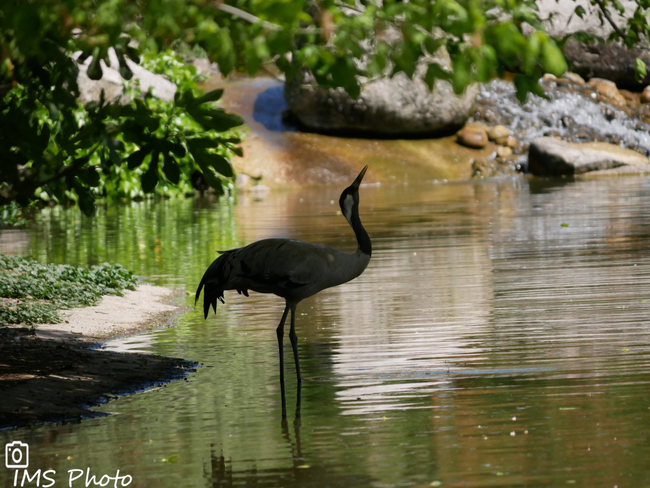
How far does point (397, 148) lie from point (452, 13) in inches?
1291

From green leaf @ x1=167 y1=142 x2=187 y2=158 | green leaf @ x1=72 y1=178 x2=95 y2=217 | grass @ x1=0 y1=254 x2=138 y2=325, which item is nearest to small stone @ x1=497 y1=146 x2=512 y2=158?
grass @ x1=0 y1=254 x2=138 y2=325

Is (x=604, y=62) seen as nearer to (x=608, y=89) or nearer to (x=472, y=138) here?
(x=608, y=89)

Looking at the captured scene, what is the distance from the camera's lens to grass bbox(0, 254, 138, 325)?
1027cm

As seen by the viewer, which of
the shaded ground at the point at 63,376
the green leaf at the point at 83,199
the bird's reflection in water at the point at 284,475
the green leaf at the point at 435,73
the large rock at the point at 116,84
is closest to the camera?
the green leaf at the point at 435,73

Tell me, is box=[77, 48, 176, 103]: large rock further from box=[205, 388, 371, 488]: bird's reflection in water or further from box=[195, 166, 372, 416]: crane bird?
box=[205, 388, 371, 488]: bird's reflection in water

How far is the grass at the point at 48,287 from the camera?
33.7 ft

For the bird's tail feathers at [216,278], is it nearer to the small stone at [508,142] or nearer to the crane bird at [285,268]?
the crane bird at [285,268]

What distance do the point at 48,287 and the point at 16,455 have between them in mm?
5639

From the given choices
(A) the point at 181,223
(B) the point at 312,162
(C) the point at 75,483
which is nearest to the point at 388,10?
(C) the point at 75,483

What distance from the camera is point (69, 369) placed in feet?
26.2

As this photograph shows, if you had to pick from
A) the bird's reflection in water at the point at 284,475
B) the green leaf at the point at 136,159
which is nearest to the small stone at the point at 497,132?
the green leaf at the point at 136,159

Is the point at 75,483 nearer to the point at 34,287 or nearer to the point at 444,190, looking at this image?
the point at 34,287

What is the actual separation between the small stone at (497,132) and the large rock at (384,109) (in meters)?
1.39

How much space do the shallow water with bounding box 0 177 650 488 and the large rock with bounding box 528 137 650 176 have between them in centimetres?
1777
